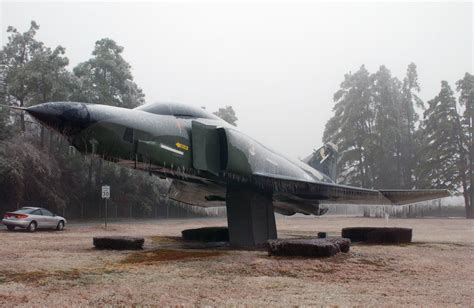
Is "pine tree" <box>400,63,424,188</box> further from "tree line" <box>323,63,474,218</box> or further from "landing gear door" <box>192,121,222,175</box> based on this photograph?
"landing gear door" <box>192,121,222,175</box>

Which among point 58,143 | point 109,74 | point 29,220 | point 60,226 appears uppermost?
point 109,74

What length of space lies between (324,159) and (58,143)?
2946 centimetres

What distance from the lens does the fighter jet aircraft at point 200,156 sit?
10.7 meters

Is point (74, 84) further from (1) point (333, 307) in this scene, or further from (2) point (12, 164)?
(1) point (333, 307)

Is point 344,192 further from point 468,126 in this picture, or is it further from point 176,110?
point 468,126

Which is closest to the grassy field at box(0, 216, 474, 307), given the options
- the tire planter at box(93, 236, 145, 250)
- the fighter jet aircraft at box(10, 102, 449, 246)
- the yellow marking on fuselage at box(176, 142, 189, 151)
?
the tire planter at box(93, 236, 145, 250)

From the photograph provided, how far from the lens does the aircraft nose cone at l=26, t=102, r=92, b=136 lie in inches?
396

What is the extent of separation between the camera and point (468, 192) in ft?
183

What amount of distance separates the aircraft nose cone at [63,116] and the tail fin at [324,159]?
54.5ft

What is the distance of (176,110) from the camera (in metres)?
13.0

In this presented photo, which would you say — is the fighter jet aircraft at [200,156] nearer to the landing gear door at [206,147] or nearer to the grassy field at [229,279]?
the landing gear door at [206,147]

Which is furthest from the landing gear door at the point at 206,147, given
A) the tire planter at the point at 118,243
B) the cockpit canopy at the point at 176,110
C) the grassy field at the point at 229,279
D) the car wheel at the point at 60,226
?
the car wheel at the point at 60,226

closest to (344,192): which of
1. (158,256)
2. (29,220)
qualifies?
(158,256)

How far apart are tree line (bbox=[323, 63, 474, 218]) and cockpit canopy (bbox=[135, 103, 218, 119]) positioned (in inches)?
1963
